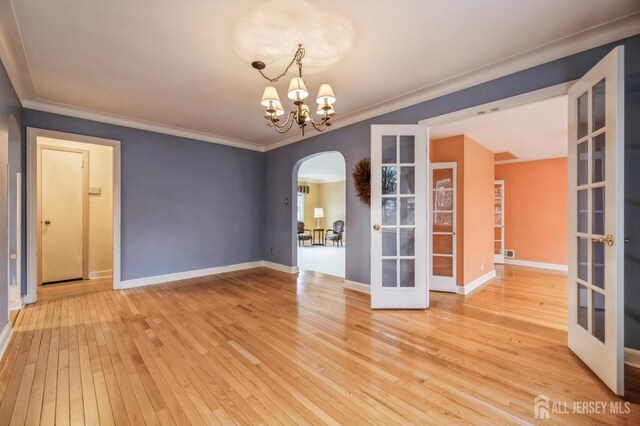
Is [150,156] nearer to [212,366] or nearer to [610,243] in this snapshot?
[212,366]

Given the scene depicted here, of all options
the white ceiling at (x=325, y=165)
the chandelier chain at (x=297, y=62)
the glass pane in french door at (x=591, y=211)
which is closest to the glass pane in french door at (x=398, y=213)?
the chandelier chain at (x=297, y=62)

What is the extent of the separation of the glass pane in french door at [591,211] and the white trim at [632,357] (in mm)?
362

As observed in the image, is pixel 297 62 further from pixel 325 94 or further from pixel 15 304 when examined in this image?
pixel 15 304

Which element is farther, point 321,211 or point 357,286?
point 321,211

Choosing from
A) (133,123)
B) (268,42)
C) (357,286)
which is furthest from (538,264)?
(133,123)

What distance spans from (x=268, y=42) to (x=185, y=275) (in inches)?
168

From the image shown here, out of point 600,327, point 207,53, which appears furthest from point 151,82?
point 600,327

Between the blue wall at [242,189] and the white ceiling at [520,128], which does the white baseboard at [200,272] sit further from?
the white ceiling at [520,128]

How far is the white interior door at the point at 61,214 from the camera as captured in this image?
4.78m

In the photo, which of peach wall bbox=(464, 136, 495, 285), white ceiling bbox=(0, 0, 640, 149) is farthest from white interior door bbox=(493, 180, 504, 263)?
white ceiling bbox=(0, 0, 640, 149)

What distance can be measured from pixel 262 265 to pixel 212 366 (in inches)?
160

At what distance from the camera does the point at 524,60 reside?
2.68 meters

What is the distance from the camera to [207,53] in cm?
263

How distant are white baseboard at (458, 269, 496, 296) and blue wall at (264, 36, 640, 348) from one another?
1462mm
